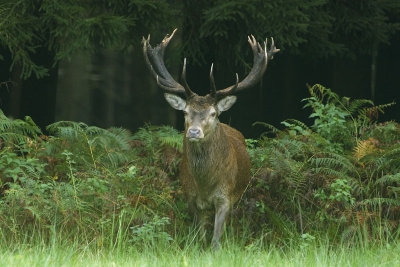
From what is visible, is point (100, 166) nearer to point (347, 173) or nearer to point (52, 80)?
point (347, 173)

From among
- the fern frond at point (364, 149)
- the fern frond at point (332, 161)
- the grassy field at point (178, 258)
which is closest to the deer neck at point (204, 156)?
the fern frond at point (332, 161)

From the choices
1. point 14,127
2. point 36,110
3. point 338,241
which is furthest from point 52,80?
point 338,241

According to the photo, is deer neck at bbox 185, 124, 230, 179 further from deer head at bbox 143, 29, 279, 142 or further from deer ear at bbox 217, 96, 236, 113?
deer ear at bbox 217, 96, 236, 113

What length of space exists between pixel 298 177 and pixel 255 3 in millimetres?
2488

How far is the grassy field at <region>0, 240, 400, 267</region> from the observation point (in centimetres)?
643

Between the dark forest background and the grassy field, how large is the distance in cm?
351

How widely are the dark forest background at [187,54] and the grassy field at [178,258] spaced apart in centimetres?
351

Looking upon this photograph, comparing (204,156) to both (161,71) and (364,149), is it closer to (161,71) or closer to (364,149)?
(161,71)

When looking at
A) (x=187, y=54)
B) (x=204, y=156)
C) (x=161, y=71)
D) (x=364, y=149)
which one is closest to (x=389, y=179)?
(x=364, y=149)

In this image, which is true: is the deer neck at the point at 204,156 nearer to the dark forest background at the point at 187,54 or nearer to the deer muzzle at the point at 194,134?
the deer muzzle at the point at 194,134

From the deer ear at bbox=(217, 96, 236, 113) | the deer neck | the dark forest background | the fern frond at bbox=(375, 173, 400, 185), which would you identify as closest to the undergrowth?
the fern frond at bbox=(375, 173, 400, 185)

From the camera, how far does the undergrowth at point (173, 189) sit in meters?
8.18

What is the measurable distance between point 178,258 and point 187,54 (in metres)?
5.51

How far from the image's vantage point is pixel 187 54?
39.1 feet
